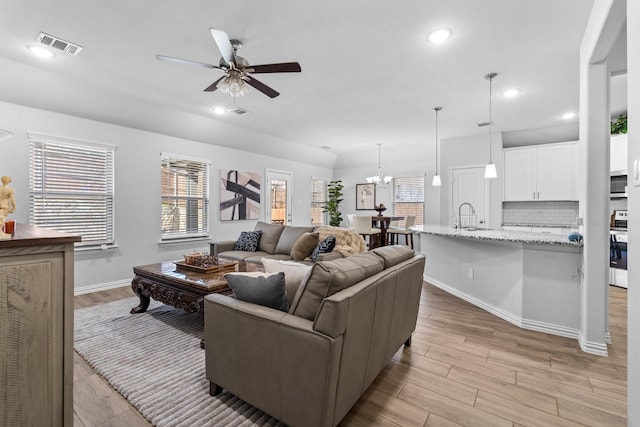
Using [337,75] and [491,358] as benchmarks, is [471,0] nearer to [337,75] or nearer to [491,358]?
[337,75]

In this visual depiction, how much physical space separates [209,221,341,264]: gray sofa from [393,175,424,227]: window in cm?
396

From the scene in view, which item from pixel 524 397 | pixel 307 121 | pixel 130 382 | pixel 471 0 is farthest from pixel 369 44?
pixel 130 382

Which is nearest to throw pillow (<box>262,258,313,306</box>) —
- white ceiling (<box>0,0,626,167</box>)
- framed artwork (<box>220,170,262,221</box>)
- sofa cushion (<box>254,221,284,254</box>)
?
white ceiling (<box>0,0,626,167</box>)

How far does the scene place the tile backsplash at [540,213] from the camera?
18.6 feet

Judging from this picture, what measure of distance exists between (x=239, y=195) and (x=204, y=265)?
3236mm

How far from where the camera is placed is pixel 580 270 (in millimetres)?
2732

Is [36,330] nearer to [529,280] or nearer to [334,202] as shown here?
[529,280]

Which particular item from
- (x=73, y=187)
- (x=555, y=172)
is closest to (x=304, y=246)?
(x=73, y=187)

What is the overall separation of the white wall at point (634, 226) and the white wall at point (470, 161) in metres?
5.17

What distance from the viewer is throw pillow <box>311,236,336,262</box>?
396 cm

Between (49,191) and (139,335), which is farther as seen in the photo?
(49,191)

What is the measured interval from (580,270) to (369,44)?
2.85 meters

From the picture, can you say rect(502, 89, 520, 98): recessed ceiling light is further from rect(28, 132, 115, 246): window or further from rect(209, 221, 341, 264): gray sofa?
rect(28, 132, 115, 246): window

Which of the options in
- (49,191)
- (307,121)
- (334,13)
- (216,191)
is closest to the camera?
(334,13)
